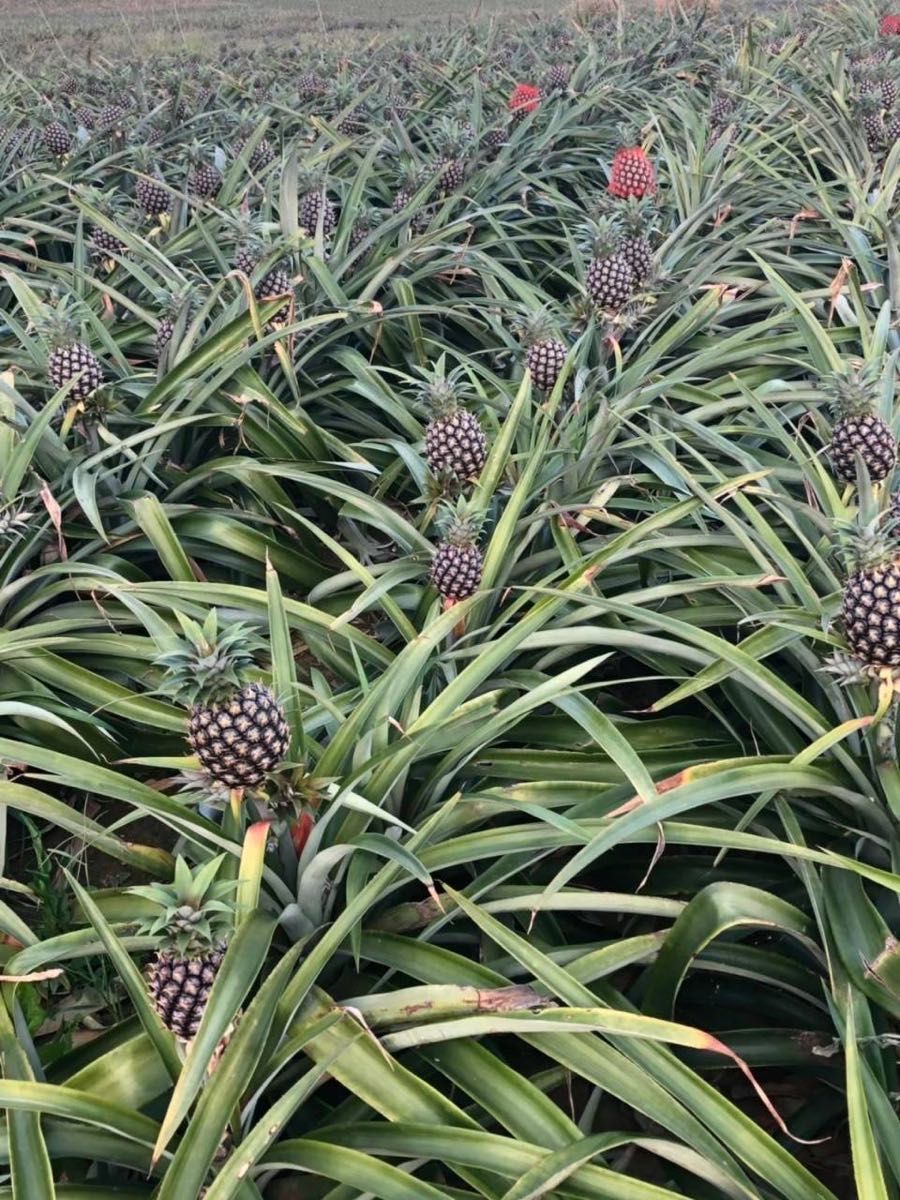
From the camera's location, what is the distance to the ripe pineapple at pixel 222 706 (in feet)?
2.87

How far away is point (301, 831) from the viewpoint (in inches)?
42.1

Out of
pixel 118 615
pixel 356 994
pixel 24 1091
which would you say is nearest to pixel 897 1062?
pixel 356 994

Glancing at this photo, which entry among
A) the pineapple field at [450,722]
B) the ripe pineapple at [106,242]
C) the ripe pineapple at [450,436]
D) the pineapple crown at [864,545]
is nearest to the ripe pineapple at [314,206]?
the pineapple field at [450,722]

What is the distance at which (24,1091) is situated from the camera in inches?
32.0

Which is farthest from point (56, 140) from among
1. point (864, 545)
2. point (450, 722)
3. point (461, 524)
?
point (864, 545)

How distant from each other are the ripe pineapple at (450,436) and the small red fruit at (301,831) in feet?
2.31

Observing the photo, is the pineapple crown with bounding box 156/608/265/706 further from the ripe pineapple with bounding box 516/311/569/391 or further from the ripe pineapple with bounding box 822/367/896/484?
the ripe pineapple with bounding box 516/311/569/391

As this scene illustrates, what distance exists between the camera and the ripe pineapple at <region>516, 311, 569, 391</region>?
1865mm

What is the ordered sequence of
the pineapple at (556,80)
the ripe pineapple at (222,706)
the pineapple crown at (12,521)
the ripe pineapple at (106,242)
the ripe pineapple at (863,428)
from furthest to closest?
1. the pineapple at (556,80)
2. the ripe pineapple at (106,242)
3. the pineapple crown at (12,521)
4. the ripe pineapple at (863,428)
5. the ripe pineapple at (222,706)

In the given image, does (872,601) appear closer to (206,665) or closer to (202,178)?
(206,665)

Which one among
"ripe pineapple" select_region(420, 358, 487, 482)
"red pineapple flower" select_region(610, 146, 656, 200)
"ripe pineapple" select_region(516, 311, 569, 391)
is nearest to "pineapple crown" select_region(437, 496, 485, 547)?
"ripe pineapple" select_region(420, 358, 487, 482)

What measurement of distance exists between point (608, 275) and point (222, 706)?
1451mm

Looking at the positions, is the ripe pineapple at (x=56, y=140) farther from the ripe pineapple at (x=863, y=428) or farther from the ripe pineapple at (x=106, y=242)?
the ripe pineapple at (x=863, y=428)

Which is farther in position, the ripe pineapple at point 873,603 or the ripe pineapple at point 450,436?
the ripe pineapple at point 450,436
